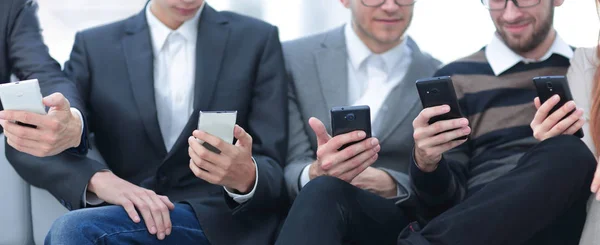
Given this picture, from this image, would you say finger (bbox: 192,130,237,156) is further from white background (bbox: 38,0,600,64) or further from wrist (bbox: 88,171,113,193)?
white background (bbox: 38,0,600,64)

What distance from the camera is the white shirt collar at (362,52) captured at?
2.35m

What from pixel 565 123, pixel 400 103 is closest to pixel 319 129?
pixel 400 103

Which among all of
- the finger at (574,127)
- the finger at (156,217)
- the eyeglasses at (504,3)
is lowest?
the finger at (156,217)

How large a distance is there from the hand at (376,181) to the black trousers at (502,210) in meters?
0.24

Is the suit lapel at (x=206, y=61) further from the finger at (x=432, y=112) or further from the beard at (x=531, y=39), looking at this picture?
the beard at (x=531, y=39)

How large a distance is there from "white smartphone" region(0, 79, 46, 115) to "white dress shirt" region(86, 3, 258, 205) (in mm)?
411

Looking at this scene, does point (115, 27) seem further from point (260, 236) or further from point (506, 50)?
point (506, 50)

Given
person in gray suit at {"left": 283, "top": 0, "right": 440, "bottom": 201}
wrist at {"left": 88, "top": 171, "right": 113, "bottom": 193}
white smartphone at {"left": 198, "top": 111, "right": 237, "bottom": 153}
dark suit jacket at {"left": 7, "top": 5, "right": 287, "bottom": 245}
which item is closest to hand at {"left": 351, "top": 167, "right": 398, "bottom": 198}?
person in gray suit at {"left": 283, "top": 0, "right": 440, "bottom": 201}

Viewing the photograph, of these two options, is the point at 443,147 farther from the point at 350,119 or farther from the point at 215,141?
the point at 215,141

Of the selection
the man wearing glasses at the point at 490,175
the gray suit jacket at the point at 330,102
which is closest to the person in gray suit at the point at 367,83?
the gray suit jacket at the point at 330,102

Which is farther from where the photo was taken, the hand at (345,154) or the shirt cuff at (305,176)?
the shirt cuff at (305,176)

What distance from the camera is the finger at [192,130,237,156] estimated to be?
1.88m

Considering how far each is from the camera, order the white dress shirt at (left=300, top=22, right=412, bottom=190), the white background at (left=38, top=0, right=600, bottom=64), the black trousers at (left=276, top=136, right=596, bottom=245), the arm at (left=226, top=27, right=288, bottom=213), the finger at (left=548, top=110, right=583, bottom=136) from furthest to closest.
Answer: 1. the white background at (left=38, top=0, right=600, bottom=64)
2. the white dress shirt at (left=300, top=22, right=412, bottom=190)
3. the arm at (left=226, top=27, right=288, bottom=213)
4. the finger at (left=548, top=110, right=583, bottom=136)
5. the black trousers at (left=276, top=136, right=596, bottom=245)

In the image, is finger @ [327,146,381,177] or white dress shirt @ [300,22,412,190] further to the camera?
white dress shirt @ [300,22,412,190]
